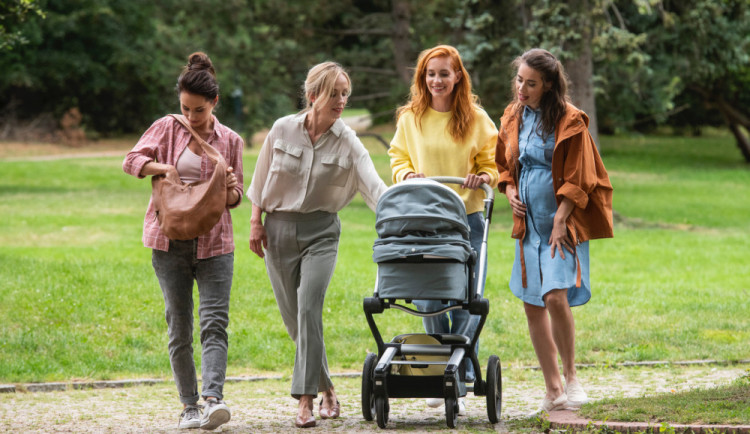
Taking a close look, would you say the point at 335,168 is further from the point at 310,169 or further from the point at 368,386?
the point at 368,386

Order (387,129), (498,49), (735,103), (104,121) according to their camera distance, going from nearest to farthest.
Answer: (498,49) < (735,103) < (387,129) < (104,121)

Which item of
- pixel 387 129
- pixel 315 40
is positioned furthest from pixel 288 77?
pixel 387 129

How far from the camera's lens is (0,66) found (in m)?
40.3

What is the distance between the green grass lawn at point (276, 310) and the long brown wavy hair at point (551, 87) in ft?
10.7

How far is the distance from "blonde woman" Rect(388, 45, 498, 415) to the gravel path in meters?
0.51

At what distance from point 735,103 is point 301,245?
122ft

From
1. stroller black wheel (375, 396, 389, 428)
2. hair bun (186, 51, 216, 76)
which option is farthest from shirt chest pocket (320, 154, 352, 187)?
stroller black wheel (375, 396, 389, 428)

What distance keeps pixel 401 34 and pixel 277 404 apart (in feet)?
59.8

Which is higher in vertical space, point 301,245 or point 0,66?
point 0,66

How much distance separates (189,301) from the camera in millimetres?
5680

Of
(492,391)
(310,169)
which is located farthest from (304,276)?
(492,391)

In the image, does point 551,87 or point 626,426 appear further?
point 551,87

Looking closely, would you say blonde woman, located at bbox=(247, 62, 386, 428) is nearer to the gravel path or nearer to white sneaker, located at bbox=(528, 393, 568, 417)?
the gravel path

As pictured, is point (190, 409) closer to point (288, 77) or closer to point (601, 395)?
point (601, 395)
